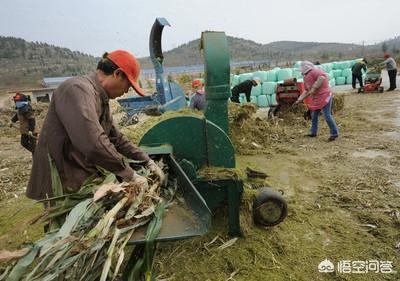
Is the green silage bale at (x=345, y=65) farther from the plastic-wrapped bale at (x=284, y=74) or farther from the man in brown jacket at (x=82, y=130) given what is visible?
the man in brown jacket at (x=82, y=130)

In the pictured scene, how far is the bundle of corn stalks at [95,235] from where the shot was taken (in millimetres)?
1725

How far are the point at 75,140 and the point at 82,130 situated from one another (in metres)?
0.09

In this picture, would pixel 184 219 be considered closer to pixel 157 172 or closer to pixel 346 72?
pixel 157 172

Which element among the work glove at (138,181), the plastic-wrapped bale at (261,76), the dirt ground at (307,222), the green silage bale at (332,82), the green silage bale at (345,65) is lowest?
the dirt ground at (307,222)

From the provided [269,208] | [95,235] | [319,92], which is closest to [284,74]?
[319,92]

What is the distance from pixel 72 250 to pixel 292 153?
5849 mm

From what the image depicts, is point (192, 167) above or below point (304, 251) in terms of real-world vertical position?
above

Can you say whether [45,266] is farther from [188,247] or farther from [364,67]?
[364,67]

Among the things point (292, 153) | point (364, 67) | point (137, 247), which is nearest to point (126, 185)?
point (137, 247)

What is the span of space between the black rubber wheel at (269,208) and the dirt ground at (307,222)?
121mm

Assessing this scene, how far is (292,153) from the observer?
23.2ft

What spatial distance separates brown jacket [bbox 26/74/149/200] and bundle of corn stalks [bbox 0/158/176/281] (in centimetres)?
10

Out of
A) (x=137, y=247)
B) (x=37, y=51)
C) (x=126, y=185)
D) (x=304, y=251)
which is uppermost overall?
(x=37, y=51)

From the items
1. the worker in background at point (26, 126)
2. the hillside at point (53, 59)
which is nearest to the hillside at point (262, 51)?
the hillside at point (53, 59)
